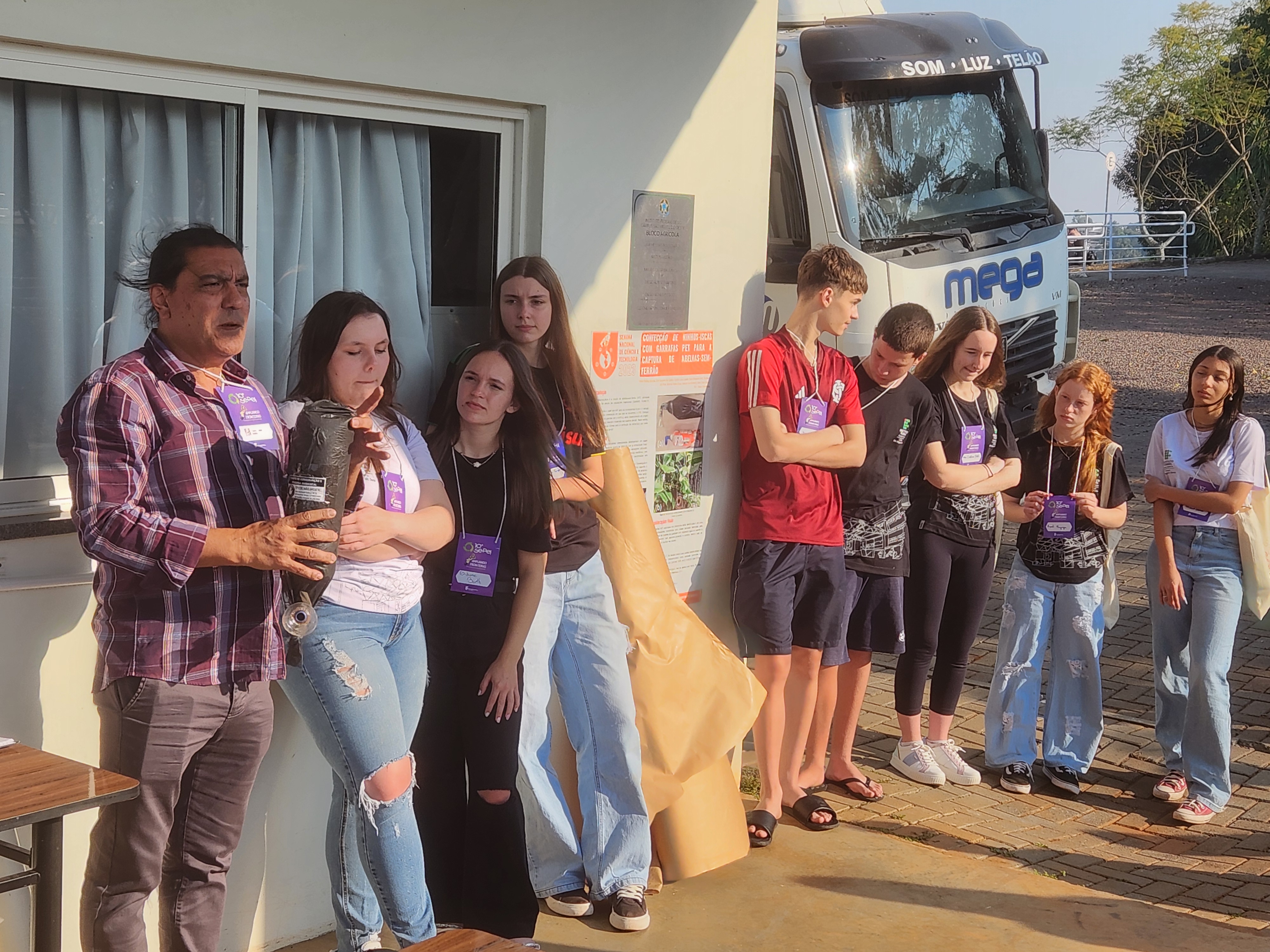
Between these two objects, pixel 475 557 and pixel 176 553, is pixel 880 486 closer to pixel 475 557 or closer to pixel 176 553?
pixel 475 557

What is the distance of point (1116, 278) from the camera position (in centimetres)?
2927

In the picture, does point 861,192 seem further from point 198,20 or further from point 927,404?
point 198,20

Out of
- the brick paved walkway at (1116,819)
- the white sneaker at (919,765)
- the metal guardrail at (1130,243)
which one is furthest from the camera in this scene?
the metal guardrail at (1130,243)

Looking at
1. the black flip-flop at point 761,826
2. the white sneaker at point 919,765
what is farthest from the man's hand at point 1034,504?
the black flip-flop at point 761,826

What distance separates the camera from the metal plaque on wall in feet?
14.3

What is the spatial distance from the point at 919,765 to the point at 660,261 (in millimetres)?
2498

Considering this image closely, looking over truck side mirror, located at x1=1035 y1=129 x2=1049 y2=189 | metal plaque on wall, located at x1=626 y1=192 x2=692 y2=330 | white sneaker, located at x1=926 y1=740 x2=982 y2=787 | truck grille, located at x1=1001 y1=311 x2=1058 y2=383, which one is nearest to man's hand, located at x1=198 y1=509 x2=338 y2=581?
metal plaque on wall, located at x1=626 y1=192 x2=692 y2=330

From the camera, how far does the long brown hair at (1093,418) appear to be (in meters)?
5.23

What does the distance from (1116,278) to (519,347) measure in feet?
92.4

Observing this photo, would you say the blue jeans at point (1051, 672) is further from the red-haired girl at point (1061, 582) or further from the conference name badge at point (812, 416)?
the conference name badge at point (812, 416)

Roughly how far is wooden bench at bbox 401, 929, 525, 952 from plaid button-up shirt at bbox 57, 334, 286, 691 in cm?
84

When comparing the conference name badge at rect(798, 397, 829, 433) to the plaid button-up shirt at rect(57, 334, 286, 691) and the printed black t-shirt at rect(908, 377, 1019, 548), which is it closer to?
the printed black t-shirt at rect(908, 377, 1019, 548)

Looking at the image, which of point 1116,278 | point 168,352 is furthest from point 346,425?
point 1116,278

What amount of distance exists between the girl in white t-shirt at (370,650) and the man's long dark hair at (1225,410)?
10.8 ft
